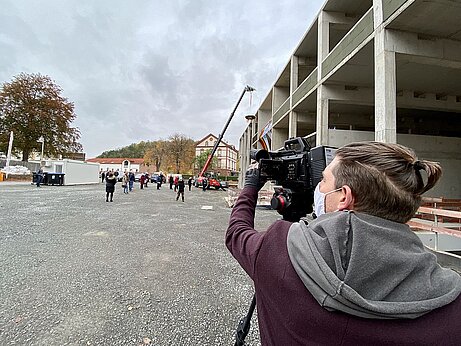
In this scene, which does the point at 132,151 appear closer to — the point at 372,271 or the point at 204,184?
the point at 204,184

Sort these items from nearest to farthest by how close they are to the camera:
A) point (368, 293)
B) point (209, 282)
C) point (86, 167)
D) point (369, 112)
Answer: point (368, 293), point (209, 282), point (369, 112), point (86, 167)

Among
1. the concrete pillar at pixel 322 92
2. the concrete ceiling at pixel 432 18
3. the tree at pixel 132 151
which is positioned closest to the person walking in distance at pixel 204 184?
the concrete pillar at pixel 322 92

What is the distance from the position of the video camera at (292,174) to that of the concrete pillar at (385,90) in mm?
7559

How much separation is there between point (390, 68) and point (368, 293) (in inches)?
368

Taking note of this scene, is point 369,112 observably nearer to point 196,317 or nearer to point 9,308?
point 196,317

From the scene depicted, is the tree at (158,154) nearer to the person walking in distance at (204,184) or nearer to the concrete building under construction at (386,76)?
the person walking in distance at (204,184)

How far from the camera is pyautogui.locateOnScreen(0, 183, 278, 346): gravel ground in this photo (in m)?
2.40

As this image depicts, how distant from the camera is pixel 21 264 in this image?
13.1ft

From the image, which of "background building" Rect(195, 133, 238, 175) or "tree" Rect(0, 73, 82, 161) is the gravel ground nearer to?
"tree" Rect(0, 73, 82, 161)

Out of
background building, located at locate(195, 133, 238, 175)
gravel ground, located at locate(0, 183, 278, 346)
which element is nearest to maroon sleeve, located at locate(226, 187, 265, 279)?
gravel ground, located at locate(0, 183, 278, 346)

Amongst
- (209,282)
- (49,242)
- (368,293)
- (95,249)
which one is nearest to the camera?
(368,293)

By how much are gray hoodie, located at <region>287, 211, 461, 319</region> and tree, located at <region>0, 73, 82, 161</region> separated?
129ft

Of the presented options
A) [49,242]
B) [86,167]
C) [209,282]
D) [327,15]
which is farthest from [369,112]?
[86,167]

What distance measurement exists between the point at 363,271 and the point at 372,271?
0.03m
